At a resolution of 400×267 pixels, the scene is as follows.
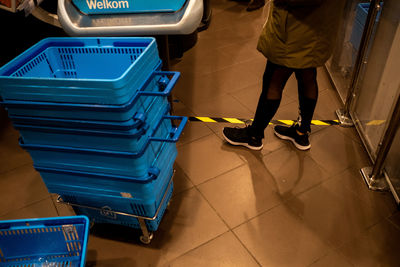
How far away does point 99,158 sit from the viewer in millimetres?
1388

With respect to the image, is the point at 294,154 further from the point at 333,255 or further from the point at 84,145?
the point at 84,145

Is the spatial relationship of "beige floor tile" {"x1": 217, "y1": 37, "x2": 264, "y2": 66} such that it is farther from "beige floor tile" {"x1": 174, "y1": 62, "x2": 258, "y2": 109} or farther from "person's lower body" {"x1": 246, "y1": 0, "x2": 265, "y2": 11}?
"person's lower body" {"x1": 246, "y1": 0, "x2": 265, "y2": 11}

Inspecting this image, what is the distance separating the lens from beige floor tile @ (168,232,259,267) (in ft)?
5.30

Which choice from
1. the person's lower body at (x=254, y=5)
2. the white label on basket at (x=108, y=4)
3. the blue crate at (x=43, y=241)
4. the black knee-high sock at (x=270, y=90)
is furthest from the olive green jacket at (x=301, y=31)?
the person's lower body at (x=254, y=5)

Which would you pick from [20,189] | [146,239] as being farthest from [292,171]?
[20,189]

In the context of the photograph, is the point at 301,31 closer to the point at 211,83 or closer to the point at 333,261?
the point at 333,261

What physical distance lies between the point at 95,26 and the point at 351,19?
220 cm

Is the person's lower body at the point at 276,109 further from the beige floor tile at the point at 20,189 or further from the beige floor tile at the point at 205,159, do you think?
the beige floor tile at the point at 20,189

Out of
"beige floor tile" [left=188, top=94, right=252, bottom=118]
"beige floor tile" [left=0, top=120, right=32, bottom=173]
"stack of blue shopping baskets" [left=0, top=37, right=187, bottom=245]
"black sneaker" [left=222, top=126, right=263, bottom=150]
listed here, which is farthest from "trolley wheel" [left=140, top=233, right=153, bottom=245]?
"beige floor tile" [left=188, top=94, right=252, bottom=118]

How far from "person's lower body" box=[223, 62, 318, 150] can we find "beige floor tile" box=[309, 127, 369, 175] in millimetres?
108

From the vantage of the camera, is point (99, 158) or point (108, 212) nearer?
point (99, 158)

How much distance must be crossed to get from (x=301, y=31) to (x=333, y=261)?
1.15m

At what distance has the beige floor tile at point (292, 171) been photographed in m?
2.00

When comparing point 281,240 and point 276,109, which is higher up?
point 276,109
